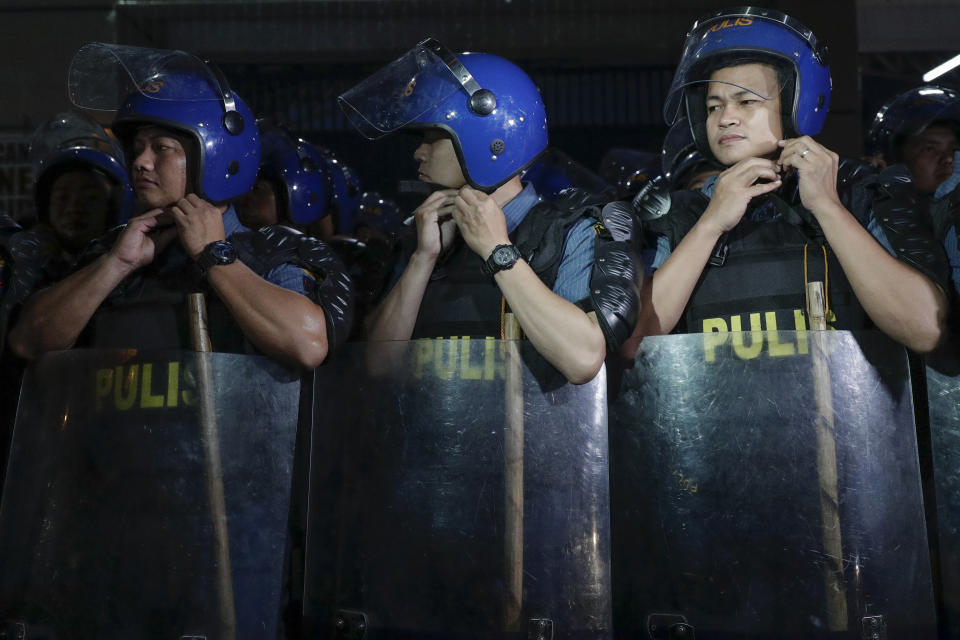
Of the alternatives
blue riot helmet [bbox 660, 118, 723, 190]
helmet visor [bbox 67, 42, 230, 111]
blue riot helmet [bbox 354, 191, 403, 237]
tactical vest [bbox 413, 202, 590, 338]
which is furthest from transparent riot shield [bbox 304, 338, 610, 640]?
blue riot helmet [bbox 354, 191, 403, 237]

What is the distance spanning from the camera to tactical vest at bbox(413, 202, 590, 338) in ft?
7.74

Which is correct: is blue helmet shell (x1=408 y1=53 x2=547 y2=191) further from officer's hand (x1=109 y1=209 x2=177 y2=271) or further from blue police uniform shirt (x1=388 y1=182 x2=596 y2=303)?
officer's hand (x1=109 y1=209 x2=177 y2=271)

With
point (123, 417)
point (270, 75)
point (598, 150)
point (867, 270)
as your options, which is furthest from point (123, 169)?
point (598, 150)

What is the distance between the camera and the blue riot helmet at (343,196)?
4.70m

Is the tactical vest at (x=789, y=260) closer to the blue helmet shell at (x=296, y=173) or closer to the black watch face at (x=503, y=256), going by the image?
the black watch face at (x=503, y=256)

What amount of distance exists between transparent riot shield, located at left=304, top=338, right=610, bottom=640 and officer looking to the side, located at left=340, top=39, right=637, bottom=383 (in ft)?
0.41

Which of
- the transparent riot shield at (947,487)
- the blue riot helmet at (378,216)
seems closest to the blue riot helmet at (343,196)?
the blue riot helmet at (378,216)

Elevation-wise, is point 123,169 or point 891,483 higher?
point 123,169

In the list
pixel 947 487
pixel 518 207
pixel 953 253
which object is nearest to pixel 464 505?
pixel 518 207

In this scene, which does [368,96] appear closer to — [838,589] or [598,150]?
[838,589]

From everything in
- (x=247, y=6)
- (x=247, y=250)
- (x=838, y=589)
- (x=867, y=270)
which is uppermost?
(x=247, y=6)

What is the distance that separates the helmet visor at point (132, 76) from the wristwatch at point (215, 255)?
53 centimetres

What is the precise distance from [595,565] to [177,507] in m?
0.85

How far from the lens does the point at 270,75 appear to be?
6.12 meters
